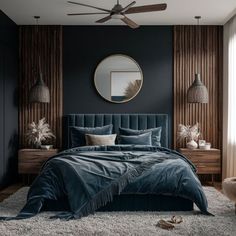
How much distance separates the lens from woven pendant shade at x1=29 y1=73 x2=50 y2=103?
6543 mm

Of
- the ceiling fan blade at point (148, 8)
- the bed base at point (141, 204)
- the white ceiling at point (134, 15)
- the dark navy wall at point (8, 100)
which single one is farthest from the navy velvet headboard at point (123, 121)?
the ceiling fan blade at point (148, 8)

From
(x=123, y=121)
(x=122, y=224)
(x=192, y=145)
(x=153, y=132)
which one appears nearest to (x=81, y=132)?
(x=123, y=121)

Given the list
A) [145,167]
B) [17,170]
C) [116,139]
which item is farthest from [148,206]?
→ [17,170]

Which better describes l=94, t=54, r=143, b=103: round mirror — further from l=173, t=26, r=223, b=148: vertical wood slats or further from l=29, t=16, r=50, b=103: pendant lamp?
l=29, t=16, r=50, b=103: pendant lamp

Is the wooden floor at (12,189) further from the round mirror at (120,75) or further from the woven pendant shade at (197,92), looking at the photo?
the round mirror at (120,75)

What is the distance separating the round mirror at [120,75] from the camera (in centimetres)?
688

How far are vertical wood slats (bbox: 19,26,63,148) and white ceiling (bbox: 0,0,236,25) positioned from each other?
0.24 meters

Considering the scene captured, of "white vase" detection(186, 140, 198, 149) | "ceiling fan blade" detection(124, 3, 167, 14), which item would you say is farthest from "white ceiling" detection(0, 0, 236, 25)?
"white vase" detection(186, 140, 198, 149)

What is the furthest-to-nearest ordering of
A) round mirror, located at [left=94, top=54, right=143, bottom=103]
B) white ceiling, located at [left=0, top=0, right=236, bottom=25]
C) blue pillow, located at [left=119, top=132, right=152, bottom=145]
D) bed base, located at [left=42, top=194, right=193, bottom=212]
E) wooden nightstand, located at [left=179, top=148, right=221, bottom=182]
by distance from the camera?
round mirror, located at [left=94, top=54, right=143, bottom=103], wooden nightstand, located at [left=179, top=148, right=221, bottom=182], blue pillow, located at [left=119, top=132, right=152, bottom=145], white ceiling, located at [left=0, top=0, right=236, bottom=25], bed base, located at [left=42, top=194, right=193, bottom=212]

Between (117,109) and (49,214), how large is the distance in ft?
9.66

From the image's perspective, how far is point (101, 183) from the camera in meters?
4.38

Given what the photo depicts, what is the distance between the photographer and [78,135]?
652 centimetres

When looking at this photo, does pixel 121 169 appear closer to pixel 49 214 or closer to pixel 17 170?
pixel 49 214

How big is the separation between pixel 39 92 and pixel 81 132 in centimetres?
94
